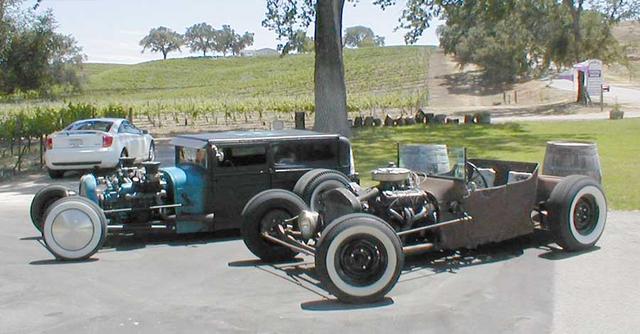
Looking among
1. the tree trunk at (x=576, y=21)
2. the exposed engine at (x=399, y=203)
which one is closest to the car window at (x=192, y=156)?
the exposed engine at (x=399, y=203)

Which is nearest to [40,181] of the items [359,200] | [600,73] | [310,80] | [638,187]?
[359,200]

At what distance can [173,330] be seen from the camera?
19.3 ft

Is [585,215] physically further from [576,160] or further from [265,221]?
[265,221]

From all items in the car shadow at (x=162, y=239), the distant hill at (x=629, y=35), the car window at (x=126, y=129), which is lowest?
the car shadow at (x=162, y=239)

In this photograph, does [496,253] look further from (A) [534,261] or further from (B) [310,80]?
(B) [310,80]

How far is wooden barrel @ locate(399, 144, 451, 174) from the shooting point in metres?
8.96

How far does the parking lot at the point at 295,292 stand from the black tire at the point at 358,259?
0.15 m

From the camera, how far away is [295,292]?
702cm

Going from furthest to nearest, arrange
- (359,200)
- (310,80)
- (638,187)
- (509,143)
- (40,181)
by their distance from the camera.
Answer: (310,80) < (509,143) < (40,181) < (638,187) < (359,200)

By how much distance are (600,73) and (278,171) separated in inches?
1391

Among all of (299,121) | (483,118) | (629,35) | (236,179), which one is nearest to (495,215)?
(236,179)

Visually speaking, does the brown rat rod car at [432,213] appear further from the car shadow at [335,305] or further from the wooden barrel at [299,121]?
the wooden barrel at [299,121]

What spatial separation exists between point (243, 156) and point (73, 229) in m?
2.27

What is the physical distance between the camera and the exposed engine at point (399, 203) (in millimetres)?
7652
